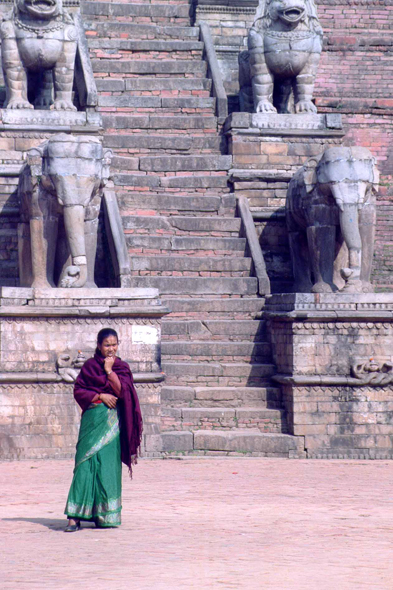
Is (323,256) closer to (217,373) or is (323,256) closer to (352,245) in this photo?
(352,245)

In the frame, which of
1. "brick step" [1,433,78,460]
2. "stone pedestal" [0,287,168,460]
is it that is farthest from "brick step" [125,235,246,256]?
"brick step" [1,433,78,460]

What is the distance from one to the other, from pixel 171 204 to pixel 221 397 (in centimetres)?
309

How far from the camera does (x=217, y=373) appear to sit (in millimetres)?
12664

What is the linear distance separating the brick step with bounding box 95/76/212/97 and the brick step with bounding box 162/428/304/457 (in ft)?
21.0

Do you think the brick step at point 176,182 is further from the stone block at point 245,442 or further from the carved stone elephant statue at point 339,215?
the stone block at point 245,442

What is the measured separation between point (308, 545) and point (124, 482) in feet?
9.65

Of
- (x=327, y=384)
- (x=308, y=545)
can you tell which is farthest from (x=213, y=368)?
(x=308, y=545)

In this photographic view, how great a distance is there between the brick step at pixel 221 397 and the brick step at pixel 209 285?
139 centimetres

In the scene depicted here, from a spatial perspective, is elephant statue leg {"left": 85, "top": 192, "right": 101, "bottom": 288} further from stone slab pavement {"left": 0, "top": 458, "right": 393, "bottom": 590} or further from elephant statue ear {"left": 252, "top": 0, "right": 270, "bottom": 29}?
elephant statue ear {"left": 252, "top": 0, "right": 270, "bottom": 29}

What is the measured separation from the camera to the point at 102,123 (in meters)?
15.5

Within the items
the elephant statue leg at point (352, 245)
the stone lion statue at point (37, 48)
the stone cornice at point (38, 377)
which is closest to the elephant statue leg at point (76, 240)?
the stone cornice at point (38, 377)

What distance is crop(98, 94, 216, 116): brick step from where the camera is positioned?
16312 millimetres

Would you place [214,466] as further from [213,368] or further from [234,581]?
[234,581]

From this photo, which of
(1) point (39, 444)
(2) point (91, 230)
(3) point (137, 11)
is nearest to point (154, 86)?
(3) point (137, 11)
